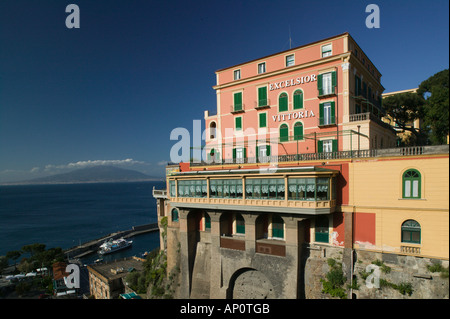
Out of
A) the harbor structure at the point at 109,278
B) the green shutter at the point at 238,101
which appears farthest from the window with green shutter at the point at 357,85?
the harbor structure at the point at 109,278

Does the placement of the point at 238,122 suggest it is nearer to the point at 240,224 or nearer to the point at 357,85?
the point at 240,224

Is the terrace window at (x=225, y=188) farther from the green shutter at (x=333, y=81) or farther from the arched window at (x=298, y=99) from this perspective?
the green shutter at (x=333, y=81)

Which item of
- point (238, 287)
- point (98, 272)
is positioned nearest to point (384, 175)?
point (238, 287)

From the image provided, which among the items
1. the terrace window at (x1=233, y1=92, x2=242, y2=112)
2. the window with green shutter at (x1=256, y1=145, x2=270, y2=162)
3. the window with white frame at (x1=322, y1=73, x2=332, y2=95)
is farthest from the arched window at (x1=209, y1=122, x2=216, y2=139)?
the window with white frame at (x1=322, y1=73, x2=332, y2=95)

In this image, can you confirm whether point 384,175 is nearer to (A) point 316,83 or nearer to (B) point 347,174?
(B) point 347,174

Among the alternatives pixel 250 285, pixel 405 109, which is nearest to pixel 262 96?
pixel 250 285

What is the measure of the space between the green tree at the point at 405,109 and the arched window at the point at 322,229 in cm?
1944

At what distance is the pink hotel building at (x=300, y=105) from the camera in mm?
22156

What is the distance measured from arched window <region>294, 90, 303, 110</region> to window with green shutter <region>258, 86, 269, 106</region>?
9.61 feet

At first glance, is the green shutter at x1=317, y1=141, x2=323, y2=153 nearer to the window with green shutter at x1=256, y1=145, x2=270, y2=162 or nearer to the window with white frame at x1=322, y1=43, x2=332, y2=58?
the window with green shutter at x1=256, y1=145, x2=270, y2=162

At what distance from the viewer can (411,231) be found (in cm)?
1747

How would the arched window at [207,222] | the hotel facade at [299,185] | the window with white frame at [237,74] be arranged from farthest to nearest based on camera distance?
the window with white frame at [237,74] → the arched window at [207,222] → the hotel facade at [299,185]

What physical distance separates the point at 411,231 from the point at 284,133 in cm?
1281
